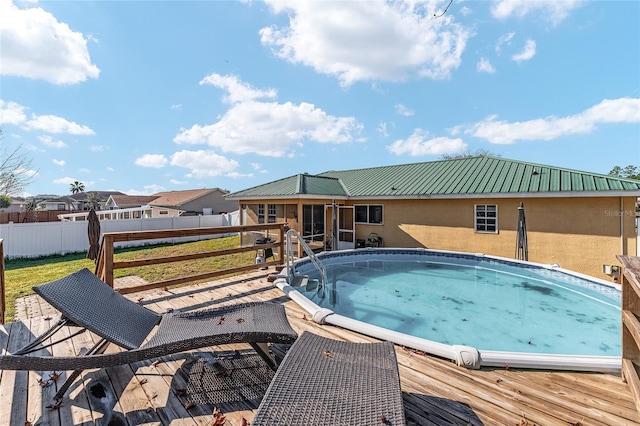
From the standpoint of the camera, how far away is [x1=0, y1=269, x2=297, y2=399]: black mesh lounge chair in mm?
2098

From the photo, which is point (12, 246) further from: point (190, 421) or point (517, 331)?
point (517, 331)

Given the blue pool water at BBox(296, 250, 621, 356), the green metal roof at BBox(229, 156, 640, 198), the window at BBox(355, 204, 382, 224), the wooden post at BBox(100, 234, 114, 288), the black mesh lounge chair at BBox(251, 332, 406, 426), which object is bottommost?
the blue pool water at BBox(296, 250, 621, 356)

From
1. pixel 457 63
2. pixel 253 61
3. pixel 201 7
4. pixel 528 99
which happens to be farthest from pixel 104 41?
pixel 528 99

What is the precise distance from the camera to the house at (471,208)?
8.72 metres

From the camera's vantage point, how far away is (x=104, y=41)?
28.1ft

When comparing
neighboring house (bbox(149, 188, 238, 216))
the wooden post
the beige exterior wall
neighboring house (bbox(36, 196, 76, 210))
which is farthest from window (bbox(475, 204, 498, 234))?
neighboring house (bbox(36, 196, 76, 210))

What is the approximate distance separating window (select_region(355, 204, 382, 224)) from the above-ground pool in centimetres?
381

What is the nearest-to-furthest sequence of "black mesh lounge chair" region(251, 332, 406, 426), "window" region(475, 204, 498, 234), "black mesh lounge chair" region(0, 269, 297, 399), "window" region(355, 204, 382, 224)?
"black mesh lounge chair" region(251, 332, 406, 426) → "black mesh lounge chair" region(0, 269, 297, 399) → "window" region(475, 204, 498, 234) → "window" region(355, 204, 382, 224)

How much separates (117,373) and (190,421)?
1140 mm

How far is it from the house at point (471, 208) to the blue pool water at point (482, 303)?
1.77 meters

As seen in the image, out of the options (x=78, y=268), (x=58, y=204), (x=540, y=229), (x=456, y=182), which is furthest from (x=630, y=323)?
(x=58, y=204)

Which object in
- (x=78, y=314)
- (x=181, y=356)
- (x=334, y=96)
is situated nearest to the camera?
(x=78, y=314)

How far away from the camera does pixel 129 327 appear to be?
289 cm

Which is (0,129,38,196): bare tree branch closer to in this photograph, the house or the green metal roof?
the green metal roof
